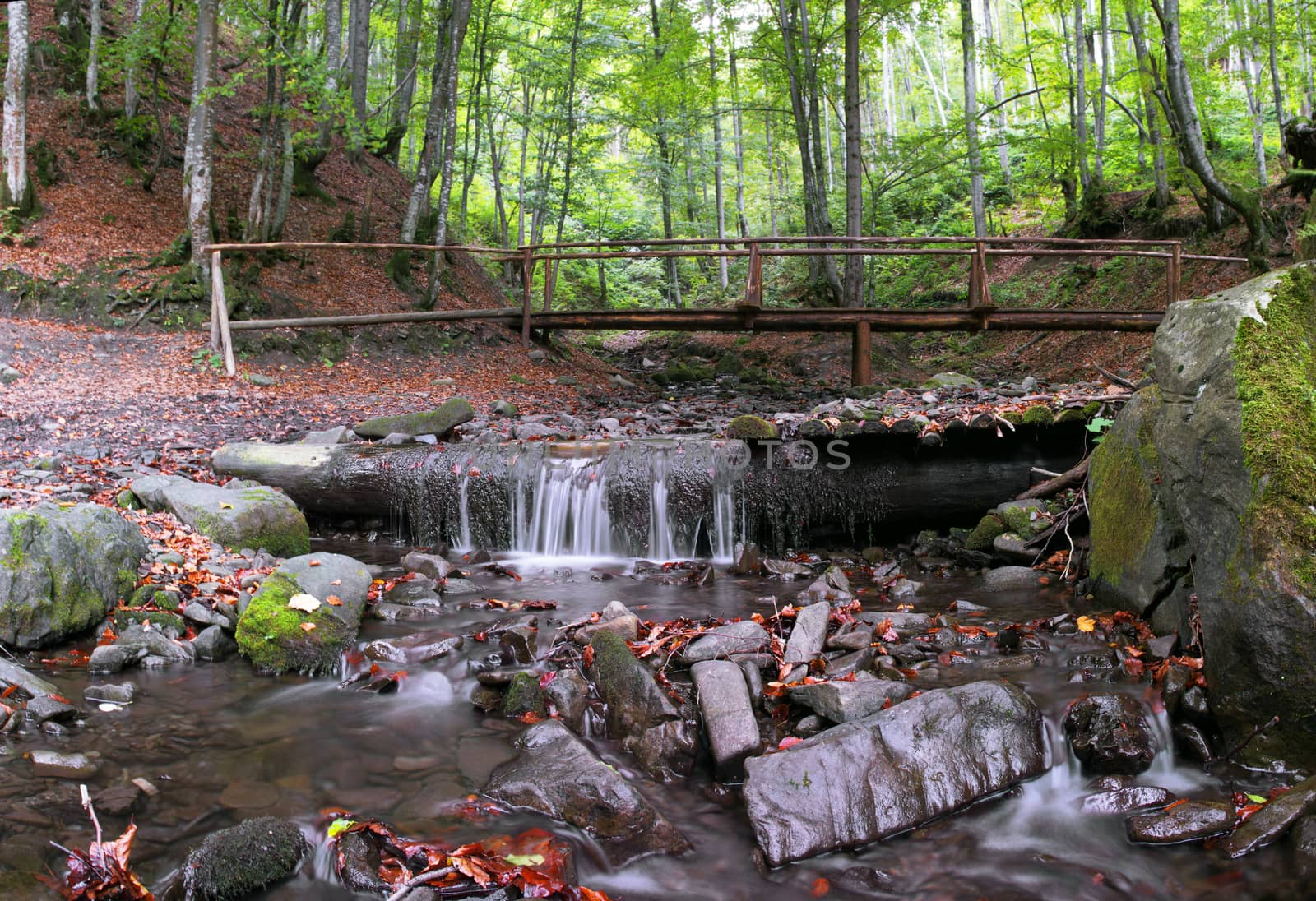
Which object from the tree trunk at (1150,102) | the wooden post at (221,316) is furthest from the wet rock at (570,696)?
the tree trunk at (1150,102)

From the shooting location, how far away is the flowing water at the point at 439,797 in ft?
9.90

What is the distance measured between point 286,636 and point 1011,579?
506 centimetres

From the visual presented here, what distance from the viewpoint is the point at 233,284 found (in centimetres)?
1316

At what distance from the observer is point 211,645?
16.3 feet

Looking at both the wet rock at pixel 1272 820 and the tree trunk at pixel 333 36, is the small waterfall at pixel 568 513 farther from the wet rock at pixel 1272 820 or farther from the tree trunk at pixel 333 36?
the tree trunk at pixel 333 36

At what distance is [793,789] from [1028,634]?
2398 millimetres

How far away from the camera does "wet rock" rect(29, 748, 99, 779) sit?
346 centimetres

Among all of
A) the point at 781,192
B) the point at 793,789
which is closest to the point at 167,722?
the point at 793,789

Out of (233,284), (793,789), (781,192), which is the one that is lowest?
(793,789)

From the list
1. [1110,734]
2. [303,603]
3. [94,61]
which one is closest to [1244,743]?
[1110,734]

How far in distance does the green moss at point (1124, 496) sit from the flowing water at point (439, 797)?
2.55 feet

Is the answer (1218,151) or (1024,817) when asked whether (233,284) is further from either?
(1218,151)

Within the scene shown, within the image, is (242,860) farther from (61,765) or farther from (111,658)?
(111,658)

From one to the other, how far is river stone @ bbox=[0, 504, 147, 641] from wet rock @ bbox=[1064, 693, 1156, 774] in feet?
18.0
